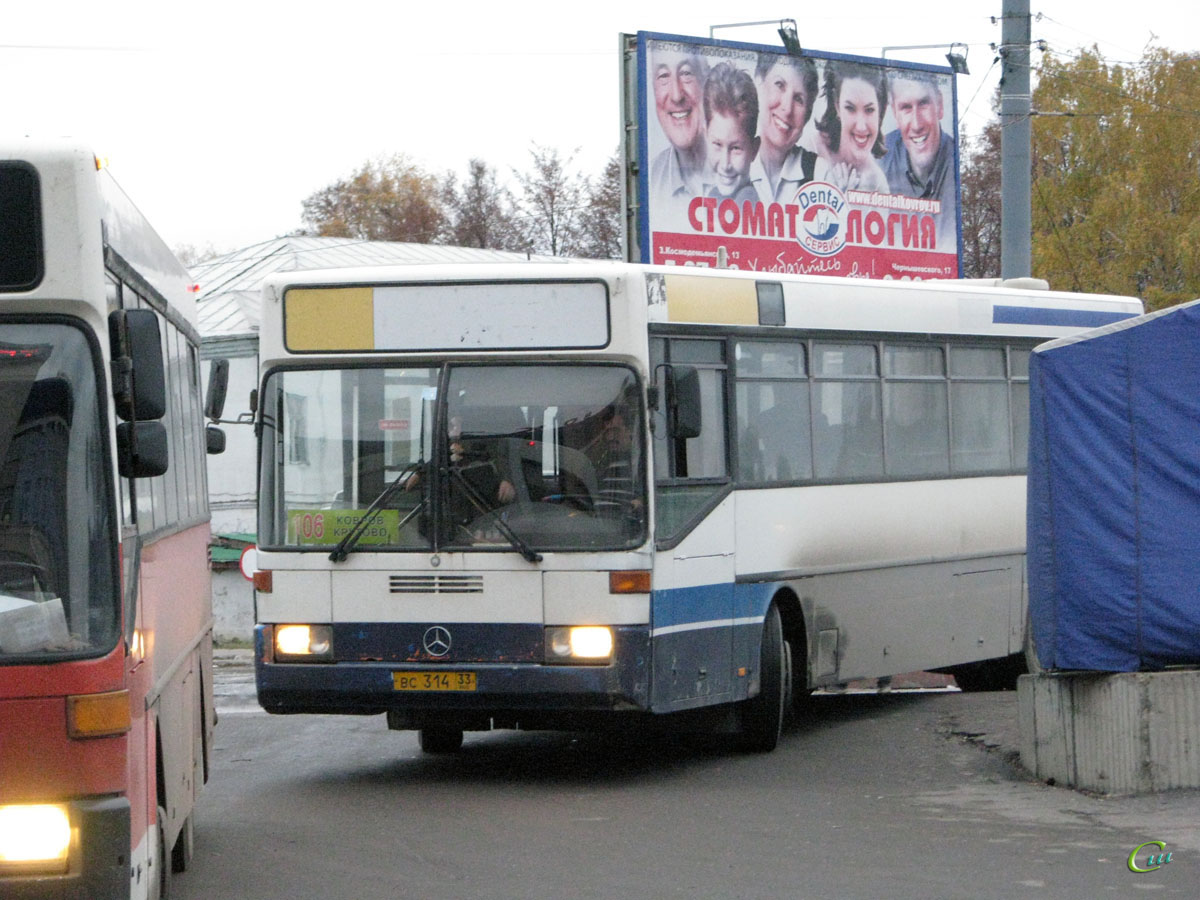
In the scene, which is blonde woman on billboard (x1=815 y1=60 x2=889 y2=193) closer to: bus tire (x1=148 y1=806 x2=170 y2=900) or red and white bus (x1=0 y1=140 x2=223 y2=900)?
bus tire (x1=148 y1=806 x2=170 y2=900)

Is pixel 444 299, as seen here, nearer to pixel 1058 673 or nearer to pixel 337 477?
pixel 337 477

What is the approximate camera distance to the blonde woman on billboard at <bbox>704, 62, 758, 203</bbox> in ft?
85.5

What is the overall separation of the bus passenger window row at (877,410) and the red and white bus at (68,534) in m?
6.55

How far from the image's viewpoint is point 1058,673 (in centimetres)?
1016

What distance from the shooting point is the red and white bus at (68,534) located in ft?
17.5

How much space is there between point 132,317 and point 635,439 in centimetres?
527

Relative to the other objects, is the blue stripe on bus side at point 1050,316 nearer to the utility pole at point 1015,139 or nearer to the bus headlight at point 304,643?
the utility pole at point 1015,139

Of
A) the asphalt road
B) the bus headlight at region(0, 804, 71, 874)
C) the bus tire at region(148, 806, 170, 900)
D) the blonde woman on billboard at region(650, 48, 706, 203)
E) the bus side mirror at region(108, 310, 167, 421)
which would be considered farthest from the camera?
the blonde woman on billboard at region(650, 48, 706, 203)

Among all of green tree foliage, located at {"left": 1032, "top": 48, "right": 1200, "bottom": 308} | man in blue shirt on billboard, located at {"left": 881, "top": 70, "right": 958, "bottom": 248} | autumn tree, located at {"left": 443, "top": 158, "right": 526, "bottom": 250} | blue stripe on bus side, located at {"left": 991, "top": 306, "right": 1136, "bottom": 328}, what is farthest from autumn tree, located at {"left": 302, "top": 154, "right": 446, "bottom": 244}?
blue stripe on bus side, located at {"left": 991, "top": 306, "right": 1136, "bottom": 328}

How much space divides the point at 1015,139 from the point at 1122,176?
30850mm

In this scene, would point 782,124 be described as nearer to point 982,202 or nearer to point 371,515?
point 371,515

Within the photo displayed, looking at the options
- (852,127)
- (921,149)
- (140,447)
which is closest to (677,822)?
(140,447)

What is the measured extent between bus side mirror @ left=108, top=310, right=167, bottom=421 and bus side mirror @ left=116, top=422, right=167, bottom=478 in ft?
0.12

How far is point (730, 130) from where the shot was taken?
26391 mm
